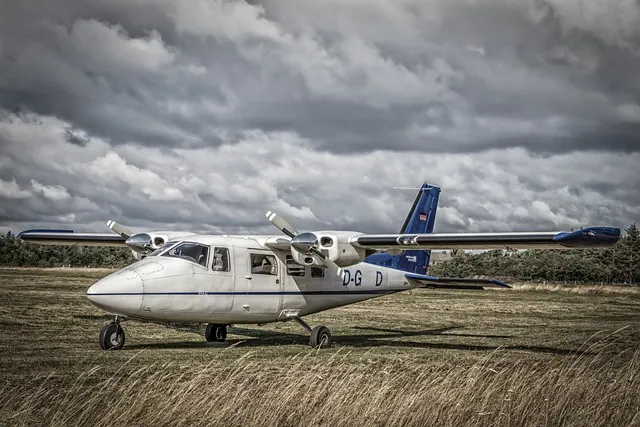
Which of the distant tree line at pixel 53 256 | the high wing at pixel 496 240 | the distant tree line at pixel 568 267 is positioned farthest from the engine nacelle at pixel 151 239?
the distant tree line at pixel 53 256

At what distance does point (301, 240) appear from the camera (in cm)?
1697

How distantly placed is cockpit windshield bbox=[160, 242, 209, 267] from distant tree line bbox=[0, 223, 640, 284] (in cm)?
8084

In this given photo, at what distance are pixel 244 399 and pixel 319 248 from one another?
949 cm

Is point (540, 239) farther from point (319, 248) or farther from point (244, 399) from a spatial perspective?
point (244, 399)

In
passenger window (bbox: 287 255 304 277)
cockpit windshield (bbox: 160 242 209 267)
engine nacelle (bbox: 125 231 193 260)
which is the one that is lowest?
passenger window (bbox: 287 255 304 277)

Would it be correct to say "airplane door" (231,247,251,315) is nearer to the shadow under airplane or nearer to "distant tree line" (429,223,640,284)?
the shadow under airplane

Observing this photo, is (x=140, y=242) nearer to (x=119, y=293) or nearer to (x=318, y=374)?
(x=119, y=293)

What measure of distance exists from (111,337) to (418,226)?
11.7 metres

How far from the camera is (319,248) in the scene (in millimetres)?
17312

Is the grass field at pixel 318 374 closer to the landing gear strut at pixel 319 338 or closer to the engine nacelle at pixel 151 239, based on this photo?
the landing gear strut at pixel 319 338

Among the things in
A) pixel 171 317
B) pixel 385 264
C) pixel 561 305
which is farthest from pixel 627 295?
pixel 171 317

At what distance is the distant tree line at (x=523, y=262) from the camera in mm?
99062

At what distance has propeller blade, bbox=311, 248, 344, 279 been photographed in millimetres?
17484

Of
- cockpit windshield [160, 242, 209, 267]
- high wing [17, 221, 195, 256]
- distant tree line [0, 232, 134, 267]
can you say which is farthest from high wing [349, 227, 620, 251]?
distant tree line [0, 232, 134, 267]
